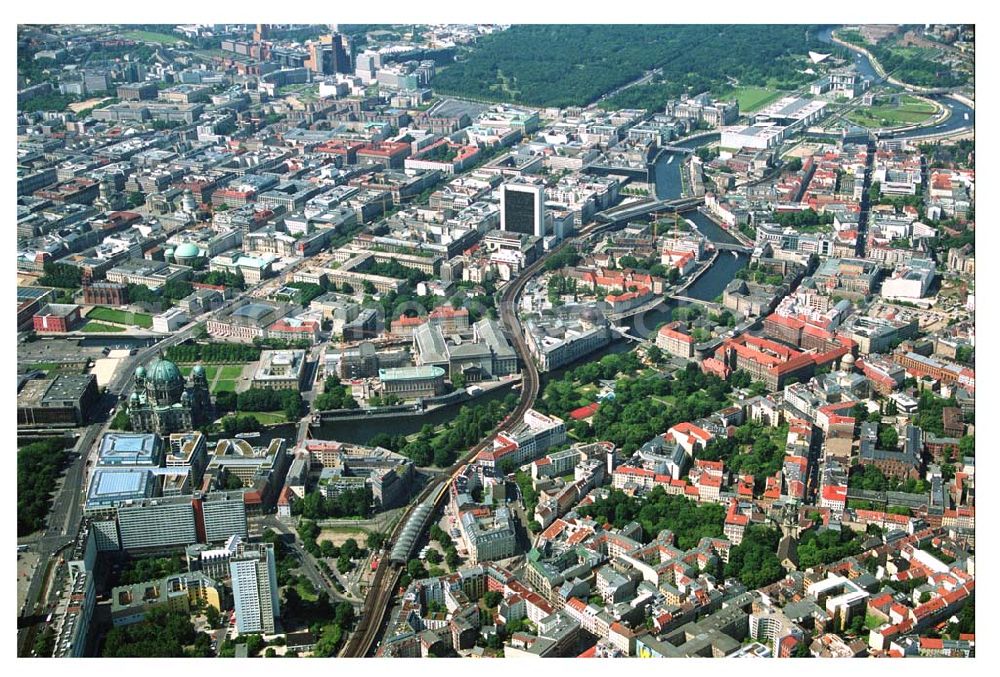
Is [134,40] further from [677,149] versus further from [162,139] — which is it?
[677,149]

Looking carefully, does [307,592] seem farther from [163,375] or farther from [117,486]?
[163,375]

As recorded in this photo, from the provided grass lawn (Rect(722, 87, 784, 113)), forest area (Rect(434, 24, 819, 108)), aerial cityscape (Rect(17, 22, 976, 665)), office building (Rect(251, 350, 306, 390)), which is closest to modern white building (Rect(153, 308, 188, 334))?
aerial cityscape (Rect(17, 22, 976, 665))

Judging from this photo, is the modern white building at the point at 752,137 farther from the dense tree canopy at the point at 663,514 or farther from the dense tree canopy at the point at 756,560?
the dense tree canopy at the point at 756,560

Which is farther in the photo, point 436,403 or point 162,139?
point 162,139

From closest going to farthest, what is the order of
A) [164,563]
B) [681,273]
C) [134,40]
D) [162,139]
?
[164,563] → [681,273] → [162,139] → [134,40]

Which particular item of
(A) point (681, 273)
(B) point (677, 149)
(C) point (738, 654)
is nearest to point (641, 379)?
(A) point (681, 273)

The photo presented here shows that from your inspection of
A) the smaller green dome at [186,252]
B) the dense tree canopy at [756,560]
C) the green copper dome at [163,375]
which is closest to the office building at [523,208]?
the smaller green dome at [186,252]
